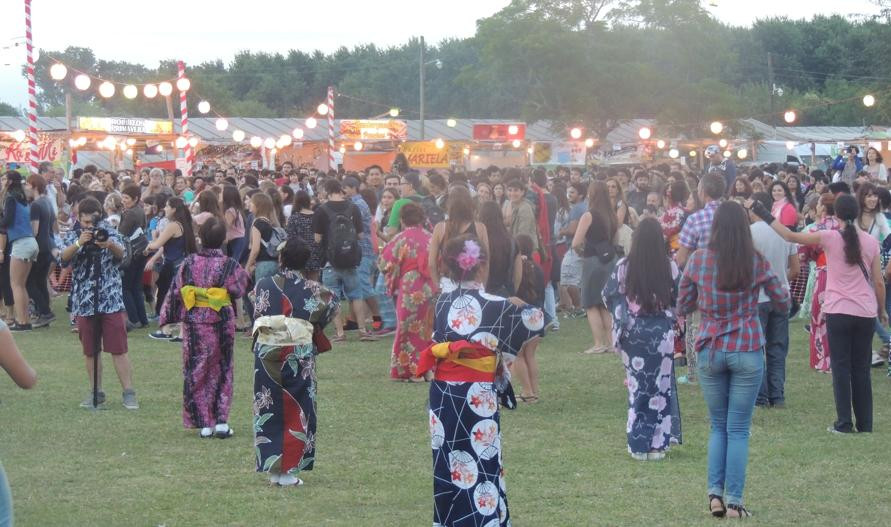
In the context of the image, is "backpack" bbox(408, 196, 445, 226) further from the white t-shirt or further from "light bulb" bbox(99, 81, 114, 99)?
"light bulb" bbox(99, 81, 114, 99)

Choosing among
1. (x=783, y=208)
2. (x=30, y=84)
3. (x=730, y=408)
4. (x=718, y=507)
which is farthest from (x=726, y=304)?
(x=30, y=84)

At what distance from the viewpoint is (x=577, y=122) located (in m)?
65.6

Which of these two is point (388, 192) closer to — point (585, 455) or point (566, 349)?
point (566, 349)

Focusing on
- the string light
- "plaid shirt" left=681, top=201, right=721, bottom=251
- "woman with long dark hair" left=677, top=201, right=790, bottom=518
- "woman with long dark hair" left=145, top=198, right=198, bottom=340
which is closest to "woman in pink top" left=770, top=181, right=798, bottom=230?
"plaid shirt" left=681, top=201, right=721, bottom=251

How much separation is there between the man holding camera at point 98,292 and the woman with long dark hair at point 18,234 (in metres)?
5.04

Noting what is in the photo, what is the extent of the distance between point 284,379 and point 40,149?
26053 millimetres

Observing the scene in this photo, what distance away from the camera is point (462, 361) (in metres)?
6.12

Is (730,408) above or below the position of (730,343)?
below

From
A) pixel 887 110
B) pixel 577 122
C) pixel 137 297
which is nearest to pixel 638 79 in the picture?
pixel 577 122

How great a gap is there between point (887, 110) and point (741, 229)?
128 ft

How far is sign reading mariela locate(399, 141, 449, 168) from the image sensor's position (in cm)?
4241

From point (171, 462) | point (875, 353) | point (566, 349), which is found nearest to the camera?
point (171, 462)

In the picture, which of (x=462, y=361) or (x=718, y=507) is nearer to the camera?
(x=462, y=361)

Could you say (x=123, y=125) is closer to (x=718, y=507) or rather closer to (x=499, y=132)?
(x=499, y=132)
